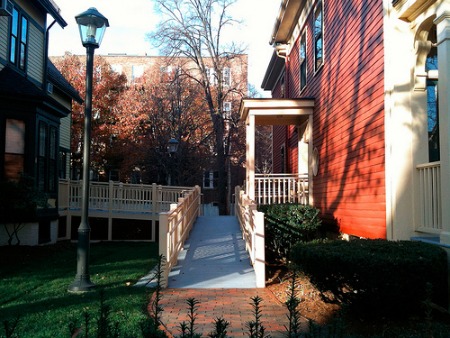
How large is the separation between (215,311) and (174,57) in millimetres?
21851

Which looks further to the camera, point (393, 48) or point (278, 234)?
point (278, 234)

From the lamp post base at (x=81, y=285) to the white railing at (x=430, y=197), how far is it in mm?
5136

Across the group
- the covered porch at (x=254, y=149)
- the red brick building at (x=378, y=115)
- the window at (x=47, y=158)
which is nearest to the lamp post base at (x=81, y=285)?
the red brick building at (x=378, y=115)

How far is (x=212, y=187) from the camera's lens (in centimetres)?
3966

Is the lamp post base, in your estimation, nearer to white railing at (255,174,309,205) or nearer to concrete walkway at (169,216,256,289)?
concrete walkway at (169,216,256,289)

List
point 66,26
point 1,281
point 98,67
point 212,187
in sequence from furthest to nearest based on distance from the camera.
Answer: point 212,187, point 98,67, point 66,26, point 1,281

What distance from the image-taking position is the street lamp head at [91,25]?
294 inches

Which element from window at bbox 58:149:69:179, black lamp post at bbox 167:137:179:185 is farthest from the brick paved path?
window at bbox 58:149:69:179

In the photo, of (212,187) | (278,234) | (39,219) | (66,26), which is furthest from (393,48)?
(212,187)

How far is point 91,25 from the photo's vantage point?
759cm

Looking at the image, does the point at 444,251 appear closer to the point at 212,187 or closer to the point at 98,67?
the point at 98,67

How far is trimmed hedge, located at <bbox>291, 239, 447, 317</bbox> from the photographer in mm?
4859

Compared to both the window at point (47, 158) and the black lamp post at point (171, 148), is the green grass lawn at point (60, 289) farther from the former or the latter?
the black lamp post at point (171, 148)

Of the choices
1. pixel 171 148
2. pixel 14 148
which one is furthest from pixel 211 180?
pixel 14 148
